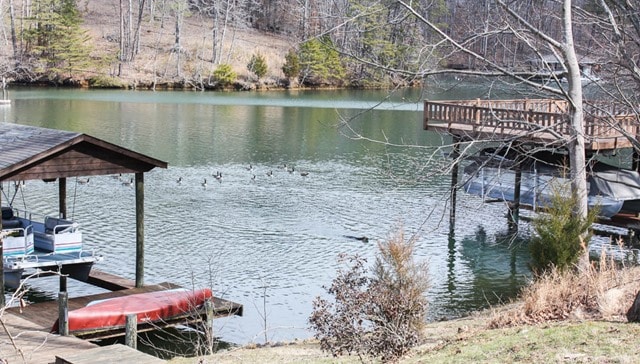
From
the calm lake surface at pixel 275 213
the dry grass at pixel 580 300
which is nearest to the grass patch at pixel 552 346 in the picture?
the dry grass at pixel 580 300

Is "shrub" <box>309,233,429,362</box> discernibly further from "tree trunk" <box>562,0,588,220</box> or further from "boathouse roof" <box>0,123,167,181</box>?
"boathouse roof" <box>0,123,167,181</box>

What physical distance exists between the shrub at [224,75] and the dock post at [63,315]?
72.6 metres

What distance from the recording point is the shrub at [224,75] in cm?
8650

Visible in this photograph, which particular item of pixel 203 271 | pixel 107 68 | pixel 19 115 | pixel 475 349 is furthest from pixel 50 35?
pixel 475 349

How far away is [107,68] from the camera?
86.2 m

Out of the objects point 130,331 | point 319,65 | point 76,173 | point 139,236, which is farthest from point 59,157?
point 319,65

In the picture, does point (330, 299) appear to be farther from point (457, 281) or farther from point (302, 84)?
point (302, 84)

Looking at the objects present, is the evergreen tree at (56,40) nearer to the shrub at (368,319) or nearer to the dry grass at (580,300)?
the dry grass at (580,300)

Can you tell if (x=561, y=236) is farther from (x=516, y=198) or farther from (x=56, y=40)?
(x=56, y=40)

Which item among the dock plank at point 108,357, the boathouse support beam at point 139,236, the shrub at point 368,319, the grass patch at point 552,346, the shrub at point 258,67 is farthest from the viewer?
the shrub at point 258,67

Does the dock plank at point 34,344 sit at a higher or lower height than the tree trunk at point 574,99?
lower

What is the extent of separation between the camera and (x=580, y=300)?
13883 millimetres

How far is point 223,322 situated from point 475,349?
8.30 metres

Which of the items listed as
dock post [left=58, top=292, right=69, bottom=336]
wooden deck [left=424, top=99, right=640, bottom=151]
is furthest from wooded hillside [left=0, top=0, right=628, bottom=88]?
dock post [left=58, top=292, right=69, bottom=336]
